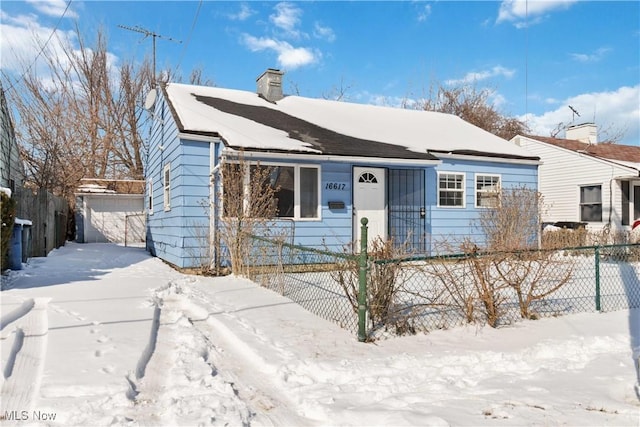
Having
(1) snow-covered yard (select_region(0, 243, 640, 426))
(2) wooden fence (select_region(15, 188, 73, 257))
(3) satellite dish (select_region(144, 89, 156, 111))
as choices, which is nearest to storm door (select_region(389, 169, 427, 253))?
(1) snow-covered yard (select_region(0, 243, 640, 426))

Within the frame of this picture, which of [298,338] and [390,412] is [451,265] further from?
[390,412]

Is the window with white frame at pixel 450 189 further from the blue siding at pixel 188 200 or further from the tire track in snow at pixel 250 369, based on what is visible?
the tire track in snow at pixel 250 369

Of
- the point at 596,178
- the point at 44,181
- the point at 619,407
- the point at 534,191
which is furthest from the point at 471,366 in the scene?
the point at 44,181

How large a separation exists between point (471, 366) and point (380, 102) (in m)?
29.6

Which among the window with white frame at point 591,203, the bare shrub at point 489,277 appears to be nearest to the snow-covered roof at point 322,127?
the bare shrub at point 489,277

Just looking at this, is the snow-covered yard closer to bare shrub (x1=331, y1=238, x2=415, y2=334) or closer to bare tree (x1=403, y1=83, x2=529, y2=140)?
bare shrub (x1=331, y1=238, x2=415, y2=334)

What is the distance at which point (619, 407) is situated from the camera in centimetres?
316

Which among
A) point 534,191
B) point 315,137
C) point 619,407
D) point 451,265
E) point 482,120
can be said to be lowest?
point 619,407

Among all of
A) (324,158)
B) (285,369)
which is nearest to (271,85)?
(324,158)

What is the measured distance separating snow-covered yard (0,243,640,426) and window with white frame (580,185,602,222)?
1232cm

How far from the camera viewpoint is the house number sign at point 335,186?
33.9 ft

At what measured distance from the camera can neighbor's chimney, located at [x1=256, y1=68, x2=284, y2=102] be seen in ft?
44.9

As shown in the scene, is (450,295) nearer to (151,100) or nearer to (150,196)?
(151,100)

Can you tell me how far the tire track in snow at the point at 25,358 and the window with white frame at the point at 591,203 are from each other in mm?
17855
